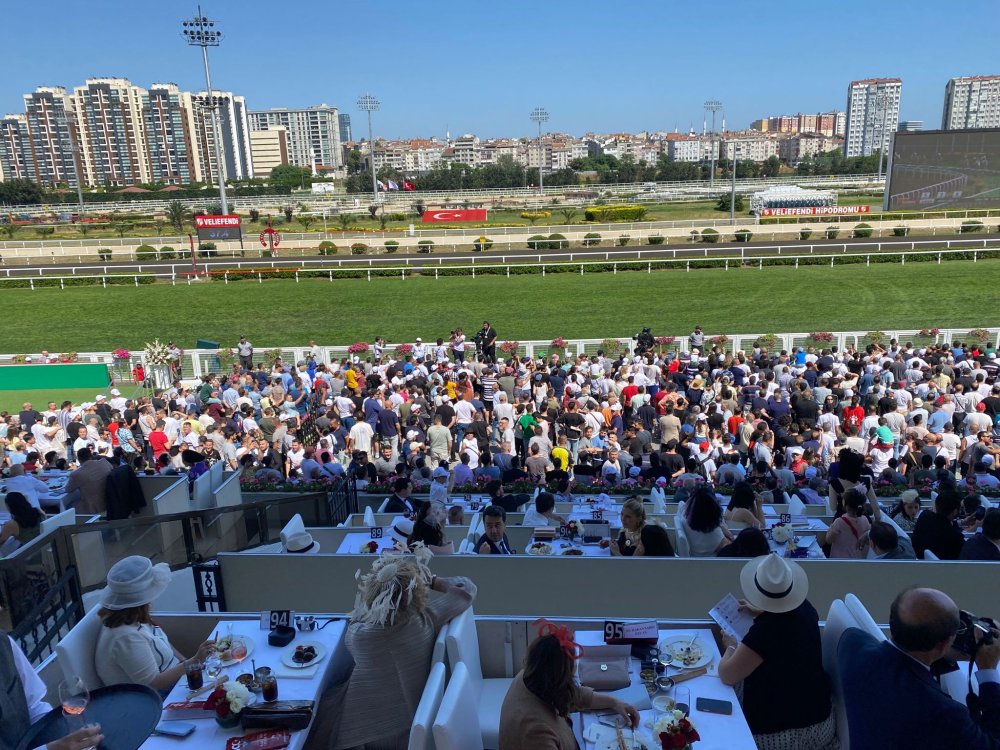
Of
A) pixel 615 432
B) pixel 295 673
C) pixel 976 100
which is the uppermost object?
pixel 976 100

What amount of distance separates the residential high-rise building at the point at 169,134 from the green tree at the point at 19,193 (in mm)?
72137

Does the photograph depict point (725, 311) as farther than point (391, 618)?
Yes

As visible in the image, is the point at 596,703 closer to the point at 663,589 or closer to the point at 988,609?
the point at 663,589

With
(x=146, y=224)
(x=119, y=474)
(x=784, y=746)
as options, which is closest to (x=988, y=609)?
(x=784, y=746)

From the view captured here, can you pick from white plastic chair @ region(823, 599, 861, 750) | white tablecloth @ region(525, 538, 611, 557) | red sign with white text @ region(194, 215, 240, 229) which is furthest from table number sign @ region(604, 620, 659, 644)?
red sign with white text @ region(194, 215, 240, 229)

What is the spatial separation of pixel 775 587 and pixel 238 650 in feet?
9.14

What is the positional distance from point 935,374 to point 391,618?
12594mm

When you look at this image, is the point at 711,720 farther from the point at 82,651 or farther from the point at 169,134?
the point at 169,134

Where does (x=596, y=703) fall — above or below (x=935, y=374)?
above

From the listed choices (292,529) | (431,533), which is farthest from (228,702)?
(292,529)

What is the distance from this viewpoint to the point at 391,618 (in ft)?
10.8

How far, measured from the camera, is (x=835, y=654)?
3.35 m

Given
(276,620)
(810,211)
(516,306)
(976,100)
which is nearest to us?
(276,620)

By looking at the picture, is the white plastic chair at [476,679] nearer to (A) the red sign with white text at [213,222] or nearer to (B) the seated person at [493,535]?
(B) the seated person at [493,535]
